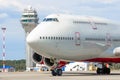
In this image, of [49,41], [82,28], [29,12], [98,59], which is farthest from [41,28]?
[29,12]

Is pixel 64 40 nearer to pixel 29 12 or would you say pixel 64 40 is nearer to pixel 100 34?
pixel 100 34

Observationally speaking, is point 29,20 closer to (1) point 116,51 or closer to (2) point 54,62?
(1) point 116,51

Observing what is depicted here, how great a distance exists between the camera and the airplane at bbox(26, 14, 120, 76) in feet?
113

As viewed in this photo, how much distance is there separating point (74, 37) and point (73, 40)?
10.3 inches

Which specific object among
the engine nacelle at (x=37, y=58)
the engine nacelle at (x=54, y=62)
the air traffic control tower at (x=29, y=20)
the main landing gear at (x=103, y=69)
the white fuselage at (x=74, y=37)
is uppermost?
the air traffic control tower at (x=29, y=20)

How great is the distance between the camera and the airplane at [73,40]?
3447 centimetres

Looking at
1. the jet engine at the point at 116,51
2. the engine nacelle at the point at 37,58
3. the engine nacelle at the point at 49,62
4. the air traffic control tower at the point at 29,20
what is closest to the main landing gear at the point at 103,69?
the jet engine at the point at 116,51

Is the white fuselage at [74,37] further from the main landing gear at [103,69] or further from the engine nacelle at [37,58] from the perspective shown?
the engine nacelle at [37,58]

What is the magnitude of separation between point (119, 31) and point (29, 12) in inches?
3686

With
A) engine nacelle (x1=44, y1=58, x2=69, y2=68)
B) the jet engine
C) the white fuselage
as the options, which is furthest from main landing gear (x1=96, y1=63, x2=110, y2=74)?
engine nacelle (x1=44, y1=58, x2=69, y2=68)

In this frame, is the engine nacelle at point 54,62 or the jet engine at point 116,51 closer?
the engine nacelle at point 54,62

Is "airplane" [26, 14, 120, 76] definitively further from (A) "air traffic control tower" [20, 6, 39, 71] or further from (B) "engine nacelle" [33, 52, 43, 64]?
(A) "air traffic control tower" [20, 6, 39, 71]

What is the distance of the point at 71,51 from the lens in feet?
117

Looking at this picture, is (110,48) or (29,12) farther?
(29,12)
